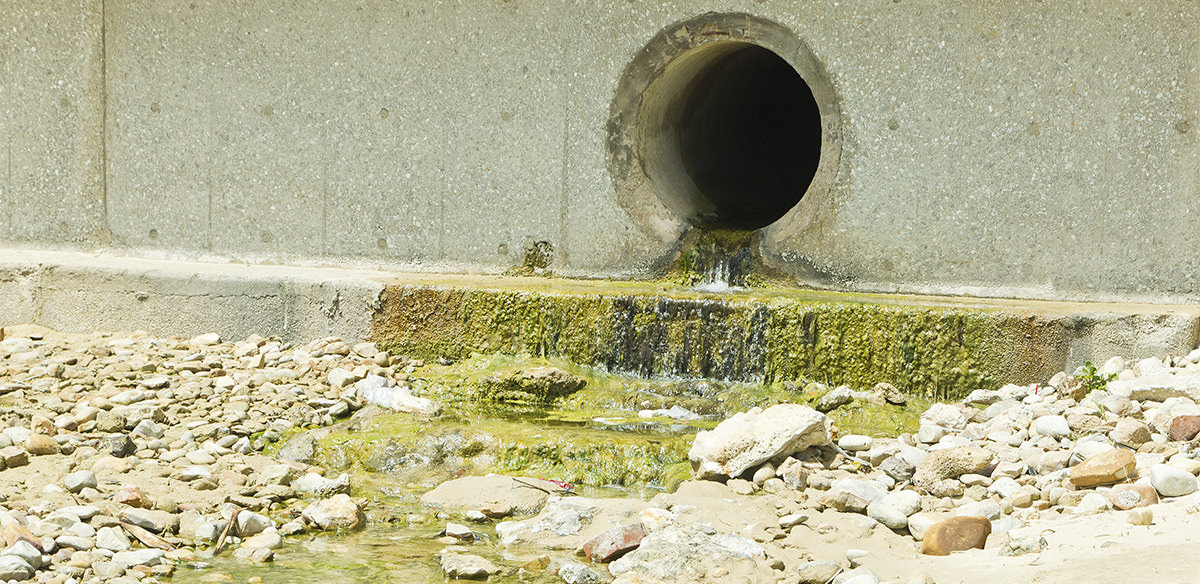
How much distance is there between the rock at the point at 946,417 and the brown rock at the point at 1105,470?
0.88m

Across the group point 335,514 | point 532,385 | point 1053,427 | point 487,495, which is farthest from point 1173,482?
point 532,385

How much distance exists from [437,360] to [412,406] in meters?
0.72

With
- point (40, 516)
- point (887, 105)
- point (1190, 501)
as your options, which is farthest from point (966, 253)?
point (40, 516)

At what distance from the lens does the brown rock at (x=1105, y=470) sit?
11.7ft

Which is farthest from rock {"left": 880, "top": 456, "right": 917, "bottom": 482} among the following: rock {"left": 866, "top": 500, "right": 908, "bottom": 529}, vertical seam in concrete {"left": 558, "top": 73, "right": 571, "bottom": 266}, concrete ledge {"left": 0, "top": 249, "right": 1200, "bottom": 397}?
vertical seam in concrete {"left": 558, "top": 73, "right": 571, "bottom": 266}

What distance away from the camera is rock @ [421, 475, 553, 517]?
4.17m

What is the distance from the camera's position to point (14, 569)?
3244 mm

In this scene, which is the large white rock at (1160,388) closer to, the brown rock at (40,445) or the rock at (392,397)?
the rock at (392,397)

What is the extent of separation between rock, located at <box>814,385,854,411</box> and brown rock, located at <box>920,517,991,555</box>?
5.29 feet

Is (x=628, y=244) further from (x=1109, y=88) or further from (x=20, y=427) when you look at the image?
(x=20, y=427)

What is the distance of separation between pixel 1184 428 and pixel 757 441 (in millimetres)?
1402

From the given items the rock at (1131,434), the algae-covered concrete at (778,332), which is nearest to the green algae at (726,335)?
the algae-covered concrete at (778,332)

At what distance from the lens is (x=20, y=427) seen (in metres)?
4.75

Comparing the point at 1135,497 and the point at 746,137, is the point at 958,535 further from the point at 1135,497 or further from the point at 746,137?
the point at 746,137
